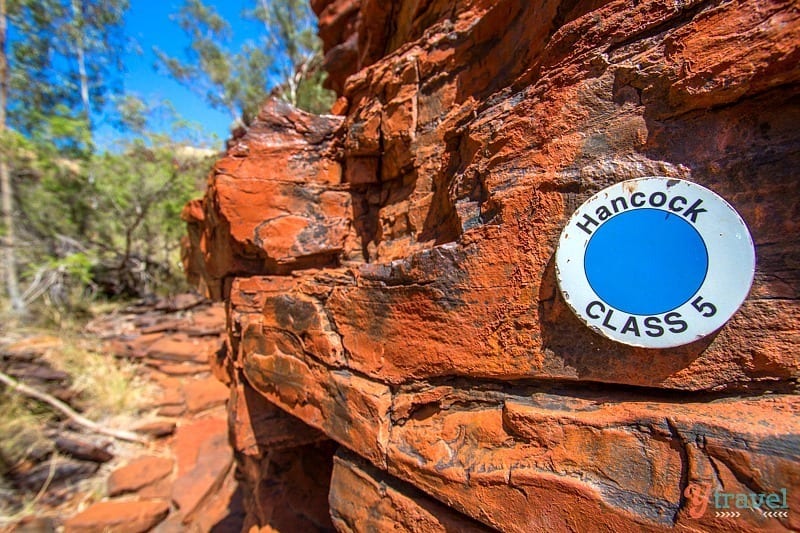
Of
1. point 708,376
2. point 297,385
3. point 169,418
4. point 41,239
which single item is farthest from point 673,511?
point 41,239

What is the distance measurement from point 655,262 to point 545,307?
0.27 metres

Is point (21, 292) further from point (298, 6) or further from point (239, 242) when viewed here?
point (298, 6)

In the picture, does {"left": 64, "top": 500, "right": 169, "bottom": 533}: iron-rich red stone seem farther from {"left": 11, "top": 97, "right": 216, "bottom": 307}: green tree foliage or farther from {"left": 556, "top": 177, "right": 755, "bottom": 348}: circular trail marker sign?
{"left": 11, "top": 97, "right": 216, "bottom": 307}: green tree foliage

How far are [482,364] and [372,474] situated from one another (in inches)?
25.7

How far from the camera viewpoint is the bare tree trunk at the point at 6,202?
691 cm

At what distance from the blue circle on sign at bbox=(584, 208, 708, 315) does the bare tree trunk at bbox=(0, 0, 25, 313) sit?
9.77 m

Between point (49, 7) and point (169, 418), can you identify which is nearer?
point (169, 418)

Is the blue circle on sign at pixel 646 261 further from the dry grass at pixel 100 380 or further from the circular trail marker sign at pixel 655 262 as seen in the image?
the dry grass at pixel 100 380

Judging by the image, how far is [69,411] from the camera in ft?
15.2

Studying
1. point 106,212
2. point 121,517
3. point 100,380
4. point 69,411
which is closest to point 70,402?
point 69,411

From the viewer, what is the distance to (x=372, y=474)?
4.30ft

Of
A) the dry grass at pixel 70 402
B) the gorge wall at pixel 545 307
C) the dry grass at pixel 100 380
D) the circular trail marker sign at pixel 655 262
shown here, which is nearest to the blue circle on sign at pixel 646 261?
the circular trail marker sign at pixel 655 262

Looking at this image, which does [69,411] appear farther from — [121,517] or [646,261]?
[646,261]

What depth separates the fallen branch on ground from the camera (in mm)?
A: 4367
